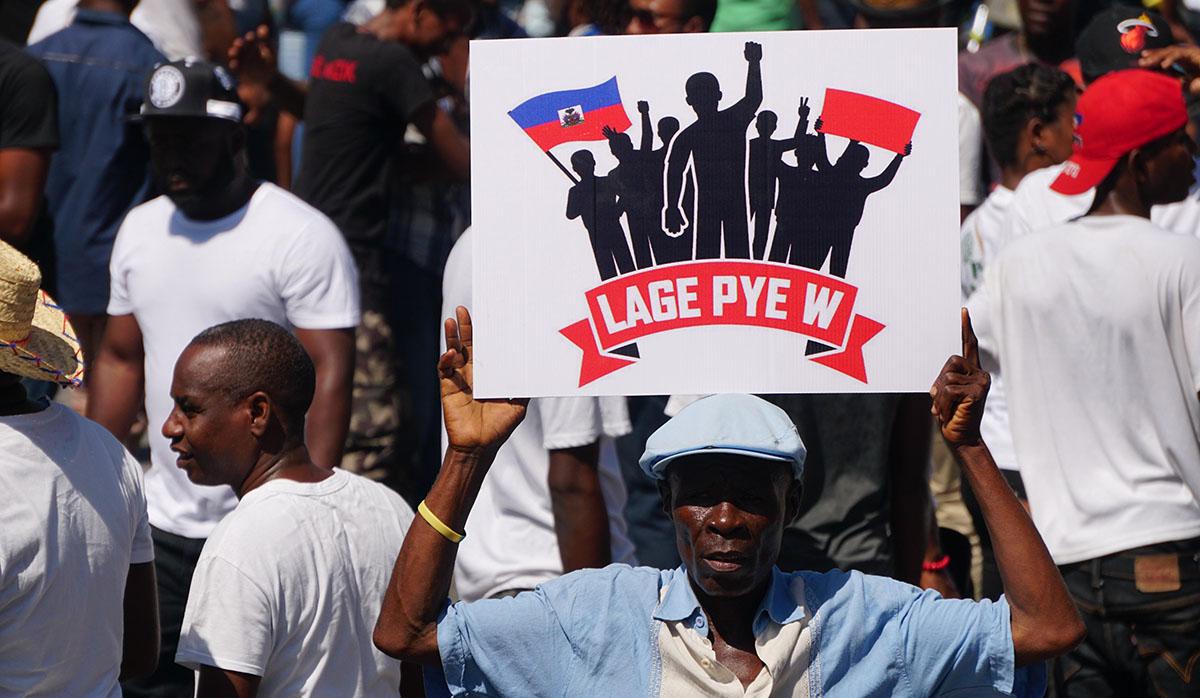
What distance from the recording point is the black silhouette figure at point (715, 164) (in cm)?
330

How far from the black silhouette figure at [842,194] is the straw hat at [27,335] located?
1.54m

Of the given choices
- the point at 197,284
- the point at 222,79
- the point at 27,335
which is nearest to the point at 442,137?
the point at 222,79

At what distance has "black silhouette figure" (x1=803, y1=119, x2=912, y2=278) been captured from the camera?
3291 mm

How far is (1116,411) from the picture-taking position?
4.68 metres

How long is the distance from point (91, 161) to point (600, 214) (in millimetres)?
4087

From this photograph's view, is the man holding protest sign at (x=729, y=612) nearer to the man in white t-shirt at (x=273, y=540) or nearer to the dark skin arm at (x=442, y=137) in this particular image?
the man in white t-shirt at (x=273, y=540)

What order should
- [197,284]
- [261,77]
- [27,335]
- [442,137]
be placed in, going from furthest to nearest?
[261,77]
[442,137]
[197,284]
[27,335]

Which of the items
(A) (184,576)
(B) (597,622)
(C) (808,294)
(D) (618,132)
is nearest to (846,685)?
(B) (597,622)

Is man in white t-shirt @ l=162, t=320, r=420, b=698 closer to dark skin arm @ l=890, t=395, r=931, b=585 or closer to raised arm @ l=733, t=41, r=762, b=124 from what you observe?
raised arm @ l=733, t=41, r=762, b=124

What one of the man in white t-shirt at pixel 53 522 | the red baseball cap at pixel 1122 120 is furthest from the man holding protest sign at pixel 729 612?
the red baseball cap at pixel 1122 120

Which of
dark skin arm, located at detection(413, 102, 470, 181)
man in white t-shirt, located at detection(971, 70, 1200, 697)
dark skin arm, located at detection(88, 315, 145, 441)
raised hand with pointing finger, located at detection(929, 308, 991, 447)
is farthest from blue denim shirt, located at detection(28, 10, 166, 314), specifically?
raised hand with pointing finger, located at detection(929, 308, 991, 447)

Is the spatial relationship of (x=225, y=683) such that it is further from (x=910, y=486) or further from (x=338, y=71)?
(x=338, y=71)

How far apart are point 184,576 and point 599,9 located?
350cm

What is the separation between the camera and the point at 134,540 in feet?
12.6
